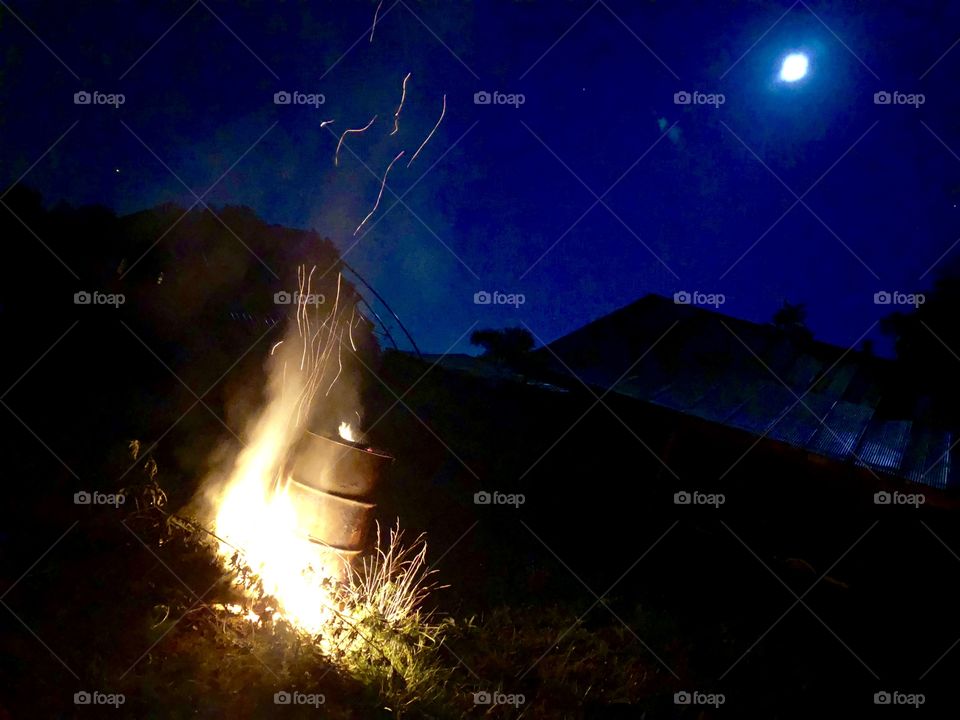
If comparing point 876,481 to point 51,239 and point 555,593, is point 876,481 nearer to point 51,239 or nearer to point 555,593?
point 555,593

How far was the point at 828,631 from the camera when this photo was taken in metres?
7.97

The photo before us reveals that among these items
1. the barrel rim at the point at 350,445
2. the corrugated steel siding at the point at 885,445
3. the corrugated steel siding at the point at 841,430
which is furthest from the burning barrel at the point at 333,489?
the corrugated steel siding at the point at 885,445

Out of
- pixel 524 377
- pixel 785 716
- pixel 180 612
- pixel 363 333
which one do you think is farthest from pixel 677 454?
pixel 180 612

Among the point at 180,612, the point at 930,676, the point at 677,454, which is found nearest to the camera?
the point at 180,612

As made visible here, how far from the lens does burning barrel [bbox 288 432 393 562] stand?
5.64 m

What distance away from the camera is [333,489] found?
5.65 m

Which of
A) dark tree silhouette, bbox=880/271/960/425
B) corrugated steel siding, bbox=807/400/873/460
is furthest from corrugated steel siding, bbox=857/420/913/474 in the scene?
dark tree silhouette, bbox=880/271/960/425

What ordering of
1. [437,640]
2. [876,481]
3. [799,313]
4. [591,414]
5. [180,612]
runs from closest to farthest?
[180,612] → [437,640] → [876,481] → [591,414] → [799,313]

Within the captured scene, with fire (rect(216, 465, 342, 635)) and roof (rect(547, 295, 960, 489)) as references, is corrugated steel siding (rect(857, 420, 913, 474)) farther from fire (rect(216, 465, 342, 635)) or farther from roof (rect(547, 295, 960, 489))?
fire (rect(216, 465, 342, 635))

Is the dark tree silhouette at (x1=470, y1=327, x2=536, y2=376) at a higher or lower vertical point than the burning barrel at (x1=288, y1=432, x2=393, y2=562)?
higher

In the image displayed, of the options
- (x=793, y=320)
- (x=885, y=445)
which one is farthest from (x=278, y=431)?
(x=793, y=320)

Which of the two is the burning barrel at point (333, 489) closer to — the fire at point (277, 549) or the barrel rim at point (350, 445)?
the barrel rim at point (350, 445)

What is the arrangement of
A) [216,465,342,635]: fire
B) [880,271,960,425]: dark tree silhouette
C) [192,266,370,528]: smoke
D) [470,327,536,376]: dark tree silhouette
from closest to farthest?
[216,465,342,635]: fire < [192,266,370,528]: smoke < [880,271,960,425]: dark tree silhouette < [470,327,536,376]: dark tree silhouette

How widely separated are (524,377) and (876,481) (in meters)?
5.81
